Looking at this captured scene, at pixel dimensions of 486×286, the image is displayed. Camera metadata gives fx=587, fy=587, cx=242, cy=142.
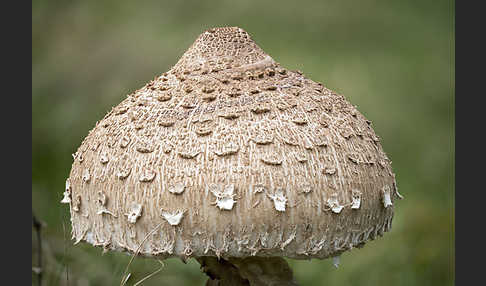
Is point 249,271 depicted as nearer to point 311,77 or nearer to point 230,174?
point 230,174

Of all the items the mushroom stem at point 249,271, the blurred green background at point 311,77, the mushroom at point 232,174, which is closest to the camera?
the mushroom at point 232,174

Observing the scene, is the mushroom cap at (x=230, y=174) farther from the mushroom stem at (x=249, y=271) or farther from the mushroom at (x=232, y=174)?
the mushroom stem at (x=249, y=271)

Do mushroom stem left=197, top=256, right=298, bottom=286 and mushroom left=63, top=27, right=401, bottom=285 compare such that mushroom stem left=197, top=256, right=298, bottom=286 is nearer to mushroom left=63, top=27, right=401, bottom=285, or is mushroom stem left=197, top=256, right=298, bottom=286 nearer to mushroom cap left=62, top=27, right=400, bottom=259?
mushroom left=63, top=27, right=401, bottom=285

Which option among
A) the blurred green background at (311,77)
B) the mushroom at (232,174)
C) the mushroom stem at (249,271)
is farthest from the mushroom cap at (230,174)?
the blurred green background at (311,77)

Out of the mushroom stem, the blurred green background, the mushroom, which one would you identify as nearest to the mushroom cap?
the mushroom

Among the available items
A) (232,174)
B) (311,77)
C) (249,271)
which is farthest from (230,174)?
(311,77)

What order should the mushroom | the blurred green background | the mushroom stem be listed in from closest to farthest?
1. the mushroom
2. the mushroom stem
3. the blurred green background

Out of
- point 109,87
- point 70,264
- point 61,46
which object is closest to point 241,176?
point 70,264

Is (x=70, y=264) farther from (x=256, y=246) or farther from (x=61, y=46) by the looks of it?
(x=61, y=46)
